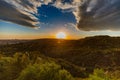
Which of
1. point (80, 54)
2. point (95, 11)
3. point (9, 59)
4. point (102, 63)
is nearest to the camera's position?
point (9, 59)

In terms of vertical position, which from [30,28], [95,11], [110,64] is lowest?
[110,64]

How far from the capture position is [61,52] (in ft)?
31.2

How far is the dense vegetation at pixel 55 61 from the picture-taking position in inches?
261

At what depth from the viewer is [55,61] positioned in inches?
328

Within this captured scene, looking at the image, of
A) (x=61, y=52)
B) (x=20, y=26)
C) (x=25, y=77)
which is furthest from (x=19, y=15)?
(x=25, y=77)

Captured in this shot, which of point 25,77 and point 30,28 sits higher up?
point 30,28

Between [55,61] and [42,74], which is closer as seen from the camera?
[42,74]

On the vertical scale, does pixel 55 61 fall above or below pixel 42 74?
above

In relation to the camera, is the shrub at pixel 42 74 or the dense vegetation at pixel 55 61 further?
the dense vegetation at pixel 55 61

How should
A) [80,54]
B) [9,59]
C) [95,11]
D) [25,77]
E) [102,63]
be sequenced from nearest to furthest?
[25,77] → [9,59] → [95,11] → [102,63] → [80,54]

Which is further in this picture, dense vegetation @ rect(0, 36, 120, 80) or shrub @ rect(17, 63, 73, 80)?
dense vegetation @ rect(0, 36, 120, 80)

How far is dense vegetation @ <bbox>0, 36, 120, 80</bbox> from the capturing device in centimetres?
662

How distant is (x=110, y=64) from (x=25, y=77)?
13.2 ft

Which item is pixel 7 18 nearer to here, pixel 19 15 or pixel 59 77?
pixel 19 15
